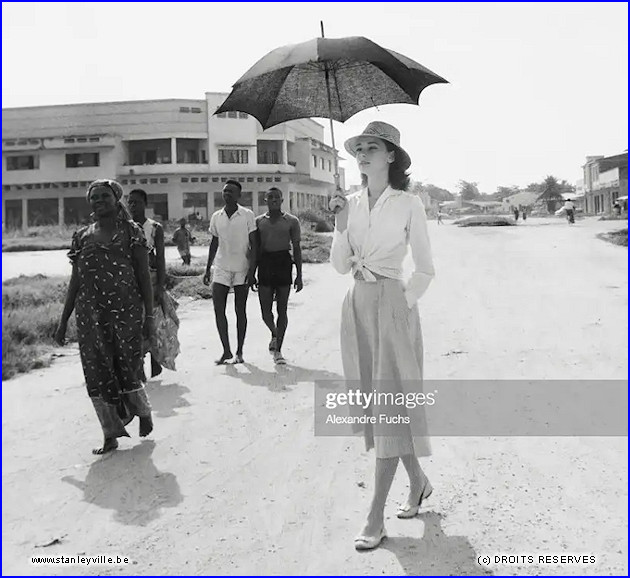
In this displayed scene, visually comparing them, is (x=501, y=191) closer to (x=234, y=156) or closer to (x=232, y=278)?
(x=234, y=156)

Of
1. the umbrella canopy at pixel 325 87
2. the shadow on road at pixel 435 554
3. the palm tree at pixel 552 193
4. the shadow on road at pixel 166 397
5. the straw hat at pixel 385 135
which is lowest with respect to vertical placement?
the shadow on road at pixel 435 554

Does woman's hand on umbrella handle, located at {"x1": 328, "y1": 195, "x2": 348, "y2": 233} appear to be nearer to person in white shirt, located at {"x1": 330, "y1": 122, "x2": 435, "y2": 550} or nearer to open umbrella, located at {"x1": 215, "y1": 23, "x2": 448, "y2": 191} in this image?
person in white shirt, located at {"x1": 330, "y1": 122, "x2": 435, "y2": 550}

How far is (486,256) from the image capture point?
1914 cm

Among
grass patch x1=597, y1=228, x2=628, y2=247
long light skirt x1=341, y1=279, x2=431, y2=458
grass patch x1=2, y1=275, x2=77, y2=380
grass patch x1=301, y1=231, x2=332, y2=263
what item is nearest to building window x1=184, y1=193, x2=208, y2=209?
grass patch x1=301, y1=231, x2=332, y2=263

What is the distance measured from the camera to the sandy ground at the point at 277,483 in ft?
10.8

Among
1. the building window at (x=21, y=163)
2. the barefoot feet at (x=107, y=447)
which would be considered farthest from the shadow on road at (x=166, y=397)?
the building window at (x=21, y=163)

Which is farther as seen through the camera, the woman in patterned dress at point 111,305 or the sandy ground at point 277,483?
the woman in patterned dress at point 111,305

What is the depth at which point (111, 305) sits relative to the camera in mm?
4617

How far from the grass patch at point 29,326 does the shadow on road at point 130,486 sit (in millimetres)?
3001

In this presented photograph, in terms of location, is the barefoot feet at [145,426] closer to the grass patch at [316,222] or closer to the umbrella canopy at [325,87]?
the umbrella canopy at [325,87]

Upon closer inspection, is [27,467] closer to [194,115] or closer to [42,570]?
[42,570]

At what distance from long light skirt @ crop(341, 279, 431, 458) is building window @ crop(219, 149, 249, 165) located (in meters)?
47.3

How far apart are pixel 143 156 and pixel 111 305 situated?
4882cm

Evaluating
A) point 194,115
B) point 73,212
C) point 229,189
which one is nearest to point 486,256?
point 229,189
